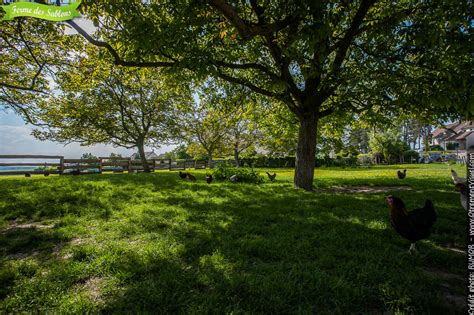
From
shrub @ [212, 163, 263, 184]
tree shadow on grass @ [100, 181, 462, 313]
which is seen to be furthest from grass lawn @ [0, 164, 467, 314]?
shrub @ [212, 163, 263, 184]

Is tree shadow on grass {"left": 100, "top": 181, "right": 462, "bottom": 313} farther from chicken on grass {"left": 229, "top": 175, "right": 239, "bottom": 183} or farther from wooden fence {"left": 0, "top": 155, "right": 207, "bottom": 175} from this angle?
wooden fence {"left": 0, "top": 155, "right": 207, "bottom": 175}

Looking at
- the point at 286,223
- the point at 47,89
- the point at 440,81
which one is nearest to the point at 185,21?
the point at 286,223

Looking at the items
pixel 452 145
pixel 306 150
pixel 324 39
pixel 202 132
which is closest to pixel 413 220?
pixel 324 39

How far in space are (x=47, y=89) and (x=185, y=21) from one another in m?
11.5

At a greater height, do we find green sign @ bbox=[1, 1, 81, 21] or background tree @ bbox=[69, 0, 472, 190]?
green sign @ bbox=[1, 1, 81, 21]

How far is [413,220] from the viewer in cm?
328

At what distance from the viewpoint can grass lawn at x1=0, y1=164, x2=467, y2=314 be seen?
2.37m

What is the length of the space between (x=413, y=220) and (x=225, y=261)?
2918mm

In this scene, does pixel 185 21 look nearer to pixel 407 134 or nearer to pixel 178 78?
pixel 178 78

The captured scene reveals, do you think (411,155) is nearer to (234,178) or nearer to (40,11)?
(234,178)

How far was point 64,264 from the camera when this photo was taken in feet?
10.4

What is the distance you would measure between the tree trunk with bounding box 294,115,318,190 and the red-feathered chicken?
226 inches

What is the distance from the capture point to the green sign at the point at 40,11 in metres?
6.07

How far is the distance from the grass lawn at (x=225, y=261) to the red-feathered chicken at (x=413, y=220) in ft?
1.14
